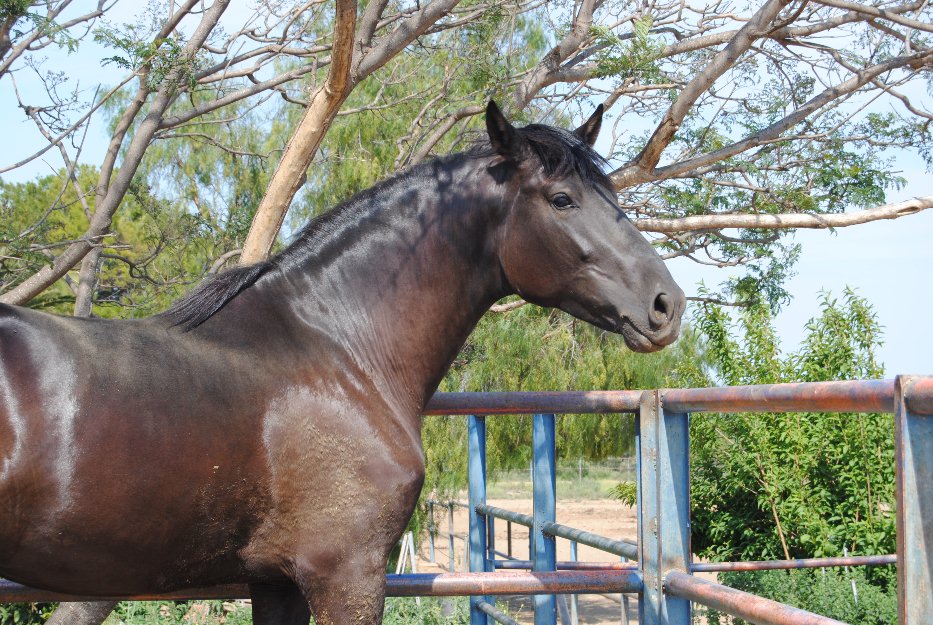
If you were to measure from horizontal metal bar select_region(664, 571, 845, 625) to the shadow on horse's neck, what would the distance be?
947mm

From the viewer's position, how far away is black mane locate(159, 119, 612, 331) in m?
2.58

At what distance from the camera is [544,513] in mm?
3682

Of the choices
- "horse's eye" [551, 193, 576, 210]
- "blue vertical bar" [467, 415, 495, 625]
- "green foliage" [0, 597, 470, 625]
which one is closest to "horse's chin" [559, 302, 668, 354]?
"horse's eye" [551, 193, 576, 210]

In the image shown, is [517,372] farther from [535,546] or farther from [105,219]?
[535,546]

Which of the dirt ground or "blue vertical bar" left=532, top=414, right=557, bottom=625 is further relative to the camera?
the dirt ground

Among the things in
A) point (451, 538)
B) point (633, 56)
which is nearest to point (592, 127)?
point (633, 56)

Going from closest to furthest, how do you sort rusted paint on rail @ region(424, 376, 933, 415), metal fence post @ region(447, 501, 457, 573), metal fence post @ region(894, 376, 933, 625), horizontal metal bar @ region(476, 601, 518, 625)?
metal fence post @ region(894, 376, 933, 625) < rusted paint on rail @ region(424, 376, 933, 415) < horizontal metal bar @ region(476, 601, 518, 625) < metal fence post @ region(447, 501, 457, 573)

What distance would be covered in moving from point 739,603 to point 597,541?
1.13m

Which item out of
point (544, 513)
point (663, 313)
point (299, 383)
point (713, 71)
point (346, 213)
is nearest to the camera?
point (299, 383)

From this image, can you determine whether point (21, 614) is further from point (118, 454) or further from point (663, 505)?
point (663, 505)

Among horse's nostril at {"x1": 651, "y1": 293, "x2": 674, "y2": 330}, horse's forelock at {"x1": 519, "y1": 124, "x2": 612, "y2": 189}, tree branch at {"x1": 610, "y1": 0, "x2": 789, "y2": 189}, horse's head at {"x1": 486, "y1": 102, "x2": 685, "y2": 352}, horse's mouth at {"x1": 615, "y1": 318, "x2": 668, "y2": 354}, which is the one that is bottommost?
horse's mouth at {"x1": 615, "y1": 318, "x2": 668, "y2": 354}

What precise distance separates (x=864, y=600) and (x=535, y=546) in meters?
5.19

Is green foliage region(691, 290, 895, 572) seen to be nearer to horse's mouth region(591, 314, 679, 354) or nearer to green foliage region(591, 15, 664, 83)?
green foliage region(591, 15, 664, 83)

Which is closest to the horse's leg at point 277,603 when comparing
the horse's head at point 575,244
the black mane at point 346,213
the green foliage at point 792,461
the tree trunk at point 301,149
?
the black mane at point 346,213
